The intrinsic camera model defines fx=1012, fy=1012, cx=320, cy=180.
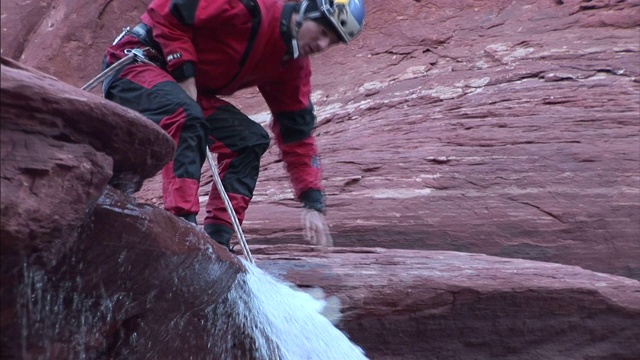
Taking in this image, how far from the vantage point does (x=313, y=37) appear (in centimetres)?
401

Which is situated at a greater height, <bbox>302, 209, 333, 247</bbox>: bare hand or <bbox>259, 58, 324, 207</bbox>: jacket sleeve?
<bbox>259, 58, 324, 207</bbox>: jacket sleeve

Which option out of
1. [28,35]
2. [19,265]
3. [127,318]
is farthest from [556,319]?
[28,35]

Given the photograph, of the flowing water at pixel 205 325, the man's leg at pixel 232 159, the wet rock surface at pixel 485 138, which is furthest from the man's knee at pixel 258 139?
the wet rock surface at pixel 485 138

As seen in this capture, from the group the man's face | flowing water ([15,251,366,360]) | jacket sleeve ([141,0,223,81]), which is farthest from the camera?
the man's face

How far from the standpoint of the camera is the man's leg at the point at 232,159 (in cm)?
439

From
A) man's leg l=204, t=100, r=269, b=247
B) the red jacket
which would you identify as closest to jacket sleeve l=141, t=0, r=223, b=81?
the red jacket

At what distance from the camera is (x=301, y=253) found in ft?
14.9

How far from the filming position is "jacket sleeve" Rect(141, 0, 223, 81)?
3.88 metres

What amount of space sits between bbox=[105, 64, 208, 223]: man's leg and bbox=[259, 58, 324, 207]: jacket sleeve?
2.21 ft

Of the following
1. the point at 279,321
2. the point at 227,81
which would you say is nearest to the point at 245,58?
the point at 227,81

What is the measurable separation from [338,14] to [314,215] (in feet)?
2.96

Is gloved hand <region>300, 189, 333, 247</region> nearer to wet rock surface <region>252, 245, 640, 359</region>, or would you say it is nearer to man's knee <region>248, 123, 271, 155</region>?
wet rock surface <region>252, 245, 640, 359</region>

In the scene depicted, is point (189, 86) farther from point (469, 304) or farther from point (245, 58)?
point (469, 304)

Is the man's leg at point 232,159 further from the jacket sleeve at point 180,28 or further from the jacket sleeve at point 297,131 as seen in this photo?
the jacket sleeve at point 180,28
